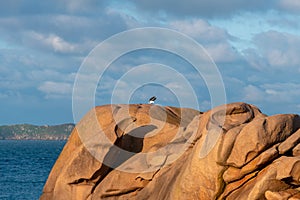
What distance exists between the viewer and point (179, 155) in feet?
106

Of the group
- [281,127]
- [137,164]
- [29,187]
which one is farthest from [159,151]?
[29,187]

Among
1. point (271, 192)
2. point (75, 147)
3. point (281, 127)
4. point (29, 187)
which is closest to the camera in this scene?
point (271, 192)

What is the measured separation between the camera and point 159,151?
33375 mm

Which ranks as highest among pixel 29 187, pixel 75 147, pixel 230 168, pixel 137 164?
pixel 29 187

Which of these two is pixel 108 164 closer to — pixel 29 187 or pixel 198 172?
pixel 198 172

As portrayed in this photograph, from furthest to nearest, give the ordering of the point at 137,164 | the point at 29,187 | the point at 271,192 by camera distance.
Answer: the point at 29,187
the point at 137,164
the point at 271,192

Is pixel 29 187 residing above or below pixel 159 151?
above

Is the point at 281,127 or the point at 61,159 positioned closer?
the point at 281,127

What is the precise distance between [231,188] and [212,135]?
239cm

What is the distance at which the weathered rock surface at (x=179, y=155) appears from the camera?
1048 inches

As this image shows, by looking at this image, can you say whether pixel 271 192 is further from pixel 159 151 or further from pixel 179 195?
pixel 159 151

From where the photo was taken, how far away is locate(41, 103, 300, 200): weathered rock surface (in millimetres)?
26625

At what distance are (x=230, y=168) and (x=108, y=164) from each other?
917 cm

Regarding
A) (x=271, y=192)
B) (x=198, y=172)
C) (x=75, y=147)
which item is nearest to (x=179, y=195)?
(x=198, y=172)
